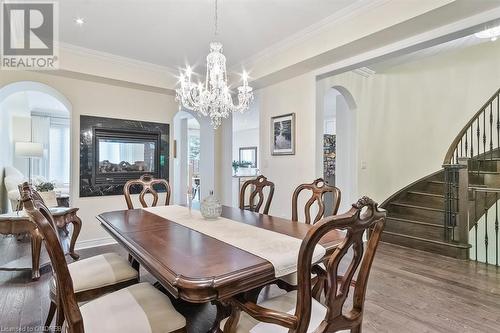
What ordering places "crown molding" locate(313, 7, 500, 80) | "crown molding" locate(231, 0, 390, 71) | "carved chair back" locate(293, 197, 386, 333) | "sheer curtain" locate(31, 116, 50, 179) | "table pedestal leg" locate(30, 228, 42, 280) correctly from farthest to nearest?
1. "sheer curtain" locate(31, 116, 50, 179)
2. "table pedestal leg" locate(30, 228, 42, 280)
3. "crown molding" locate(231, 0, 390, 71)
4. "crown molding" locate(313, 7, 500, 80)
5. "carved chair back" locate(293, 197, 386, 333)

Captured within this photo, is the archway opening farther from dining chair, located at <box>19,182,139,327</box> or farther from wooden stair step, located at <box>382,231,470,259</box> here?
dining chair, located at <box>19,182,139,327</box>

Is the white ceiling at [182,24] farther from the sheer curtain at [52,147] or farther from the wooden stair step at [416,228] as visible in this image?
the sheer curtain at [52,147]

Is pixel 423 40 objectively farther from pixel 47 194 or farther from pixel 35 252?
pixel 47 194

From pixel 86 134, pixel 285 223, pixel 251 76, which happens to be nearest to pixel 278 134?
pixel 251 76

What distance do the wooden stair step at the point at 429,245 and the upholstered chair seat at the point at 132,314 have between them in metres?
3.71

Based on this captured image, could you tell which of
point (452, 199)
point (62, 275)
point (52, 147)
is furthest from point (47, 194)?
point (452, 199)

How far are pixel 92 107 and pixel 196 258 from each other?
11.6 feet

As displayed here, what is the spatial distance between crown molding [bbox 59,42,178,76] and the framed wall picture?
1831mm

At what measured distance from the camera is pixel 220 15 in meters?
2.67

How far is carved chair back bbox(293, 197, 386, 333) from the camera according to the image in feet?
3.10

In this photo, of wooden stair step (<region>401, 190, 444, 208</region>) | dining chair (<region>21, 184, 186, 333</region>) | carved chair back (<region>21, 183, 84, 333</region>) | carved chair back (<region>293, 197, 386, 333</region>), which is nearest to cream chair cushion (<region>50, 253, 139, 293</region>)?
dining chair (<region>21, 184, 186, 333</region>)

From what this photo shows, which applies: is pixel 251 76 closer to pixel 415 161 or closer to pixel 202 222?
pixel 202 222

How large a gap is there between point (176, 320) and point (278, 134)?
304 centimetres

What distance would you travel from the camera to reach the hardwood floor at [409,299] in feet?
6.55
